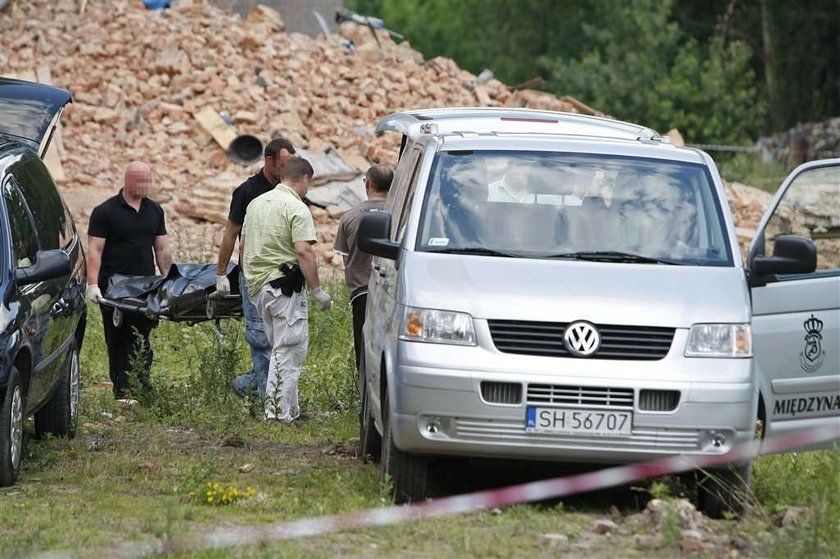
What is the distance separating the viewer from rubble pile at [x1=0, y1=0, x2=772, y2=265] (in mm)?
27219

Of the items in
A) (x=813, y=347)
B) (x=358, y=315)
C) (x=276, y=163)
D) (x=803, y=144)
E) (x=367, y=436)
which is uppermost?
(x=276, y=163)

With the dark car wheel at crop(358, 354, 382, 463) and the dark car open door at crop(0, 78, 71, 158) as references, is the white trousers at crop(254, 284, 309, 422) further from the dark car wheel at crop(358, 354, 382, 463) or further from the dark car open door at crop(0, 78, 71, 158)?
the dark car open door at crop(0, 78, 71, 158)

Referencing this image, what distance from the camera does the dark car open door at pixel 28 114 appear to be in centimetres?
1091

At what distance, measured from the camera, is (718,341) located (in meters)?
7.86

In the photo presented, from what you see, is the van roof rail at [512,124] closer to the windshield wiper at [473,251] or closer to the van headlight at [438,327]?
the windshield wiper at [473,251]

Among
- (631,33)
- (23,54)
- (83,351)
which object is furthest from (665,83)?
(83,351)

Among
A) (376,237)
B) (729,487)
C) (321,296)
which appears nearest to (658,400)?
(729,487)

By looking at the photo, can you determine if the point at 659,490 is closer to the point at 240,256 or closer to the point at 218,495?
→ the point at 218,495

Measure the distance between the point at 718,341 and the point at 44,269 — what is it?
12.3 feet

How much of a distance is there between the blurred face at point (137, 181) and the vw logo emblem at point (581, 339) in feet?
19.9

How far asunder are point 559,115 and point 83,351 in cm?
709

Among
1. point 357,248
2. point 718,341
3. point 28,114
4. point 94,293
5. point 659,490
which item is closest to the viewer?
point 659,490

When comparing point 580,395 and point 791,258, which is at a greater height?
point 791,258

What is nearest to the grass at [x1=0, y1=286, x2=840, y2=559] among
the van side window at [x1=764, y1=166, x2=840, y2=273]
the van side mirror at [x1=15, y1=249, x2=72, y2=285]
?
the van side mirror at [x1=15, y1=249, x2=72, y2=285]
